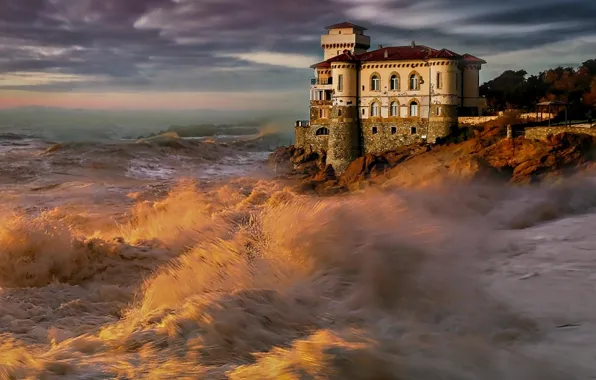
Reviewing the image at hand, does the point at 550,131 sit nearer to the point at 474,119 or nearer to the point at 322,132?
the point at 474,119

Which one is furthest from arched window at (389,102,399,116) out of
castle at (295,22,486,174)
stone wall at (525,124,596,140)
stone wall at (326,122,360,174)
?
stone wall at (525,124,596,140)

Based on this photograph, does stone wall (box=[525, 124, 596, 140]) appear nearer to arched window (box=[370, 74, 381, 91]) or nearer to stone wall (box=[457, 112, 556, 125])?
stone wall (box=[457, 112, 556, 125])

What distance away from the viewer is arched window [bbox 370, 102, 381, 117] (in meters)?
39.8

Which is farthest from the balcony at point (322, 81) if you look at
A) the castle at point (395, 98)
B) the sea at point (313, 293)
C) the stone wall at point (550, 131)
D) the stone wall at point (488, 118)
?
the sea at point (313, 293)

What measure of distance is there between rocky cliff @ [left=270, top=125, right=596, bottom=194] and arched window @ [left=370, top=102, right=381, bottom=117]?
3195mm

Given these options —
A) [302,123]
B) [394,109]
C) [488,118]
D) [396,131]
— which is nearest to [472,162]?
[488,118]

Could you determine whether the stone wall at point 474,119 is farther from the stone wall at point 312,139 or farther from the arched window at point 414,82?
the stone wall at point 312,139

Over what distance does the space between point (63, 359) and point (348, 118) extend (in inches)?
1456

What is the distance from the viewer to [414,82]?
38.7 m

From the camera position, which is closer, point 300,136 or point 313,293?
point 313,293

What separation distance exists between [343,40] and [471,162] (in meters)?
20.7

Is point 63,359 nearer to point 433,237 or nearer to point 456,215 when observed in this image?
point 433,237

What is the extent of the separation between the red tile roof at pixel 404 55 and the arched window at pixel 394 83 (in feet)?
3.39

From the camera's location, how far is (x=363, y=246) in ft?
19.6
